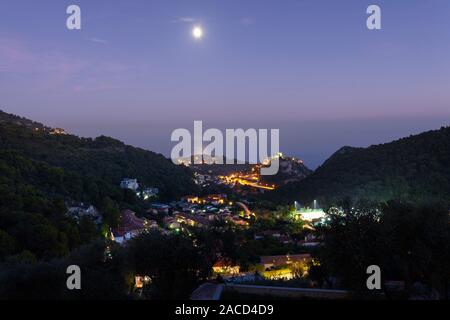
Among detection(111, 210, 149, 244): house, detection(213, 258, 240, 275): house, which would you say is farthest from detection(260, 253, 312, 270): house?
detection(111, 210, 149, 244): house

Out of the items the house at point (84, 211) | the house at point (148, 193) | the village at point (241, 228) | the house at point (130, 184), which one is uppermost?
the house at point (130, 184)

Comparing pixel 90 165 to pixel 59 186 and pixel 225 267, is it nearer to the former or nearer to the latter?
pixel 59 186

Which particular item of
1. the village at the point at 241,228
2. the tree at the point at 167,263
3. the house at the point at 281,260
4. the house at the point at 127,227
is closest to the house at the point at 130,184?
the village at the point at 241,228

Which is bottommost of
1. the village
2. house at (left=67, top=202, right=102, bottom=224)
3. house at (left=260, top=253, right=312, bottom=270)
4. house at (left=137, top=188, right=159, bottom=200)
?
house at (left=260, top=253, right=312, bottom=270)

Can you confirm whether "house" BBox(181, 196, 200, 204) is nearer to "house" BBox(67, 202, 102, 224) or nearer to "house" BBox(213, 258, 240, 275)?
"house" BBox(67, 202, 102, 224)

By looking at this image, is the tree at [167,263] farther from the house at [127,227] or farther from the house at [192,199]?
the house at [192,199]

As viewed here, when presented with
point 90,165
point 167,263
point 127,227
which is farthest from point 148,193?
point 167,263

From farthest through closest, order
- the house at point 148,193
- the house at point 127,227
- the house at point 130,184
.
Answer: the house at point 148,193, the house at point 130,184, the house at point 127,227
